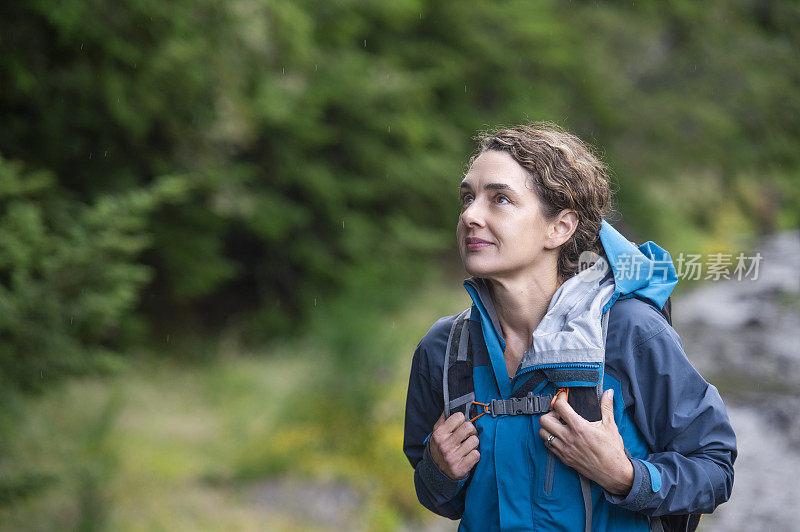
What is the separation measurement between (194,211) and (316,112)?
2.04m

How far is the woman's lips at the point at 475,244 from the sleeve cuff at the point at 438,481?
21.8 inches

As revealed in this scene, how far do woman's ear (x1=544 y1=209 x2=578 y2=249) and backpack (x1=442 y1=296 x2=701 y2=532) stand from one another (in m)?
0.26

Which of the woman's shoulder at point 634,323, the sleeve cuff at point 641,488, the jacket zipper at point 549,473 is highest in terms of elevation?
the woman's shoulder at point 634,323

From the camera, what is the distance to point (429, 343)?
2.03 m

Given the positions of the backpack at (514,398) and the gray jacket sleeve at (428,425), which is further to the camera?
the gray jacket sleeve at (428,425)

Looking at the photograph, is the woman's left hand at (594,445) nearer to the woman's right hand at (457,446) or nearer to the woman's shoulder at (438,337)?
the woman's right hand at (457,446)

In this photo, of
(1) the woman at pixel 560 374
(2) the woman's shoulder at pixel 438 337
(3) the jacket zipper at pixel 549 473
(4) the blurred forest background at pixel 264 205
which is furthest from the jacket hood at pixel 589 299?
(4) the blurred forest background at pixel 264 205

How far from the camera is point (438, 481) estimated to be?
187 cm

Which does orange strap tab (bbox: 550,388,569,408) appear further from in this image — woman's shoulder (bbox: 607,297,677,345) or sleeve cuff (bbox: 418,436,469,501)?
Answer: sleeve cuff (bbox: 418,436,469,501)

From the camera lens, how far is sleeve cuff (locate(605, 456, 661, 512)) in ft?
5.25

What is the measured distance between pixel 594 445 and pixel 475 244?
584 millimetres

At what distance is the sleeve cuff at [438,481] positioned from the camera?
1.86 m

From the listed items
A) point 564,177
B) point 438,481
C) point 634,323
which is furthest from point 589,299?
point 438,481

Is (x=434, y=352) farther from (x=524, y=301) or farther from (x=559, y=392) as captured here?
(x=559, y=392)
